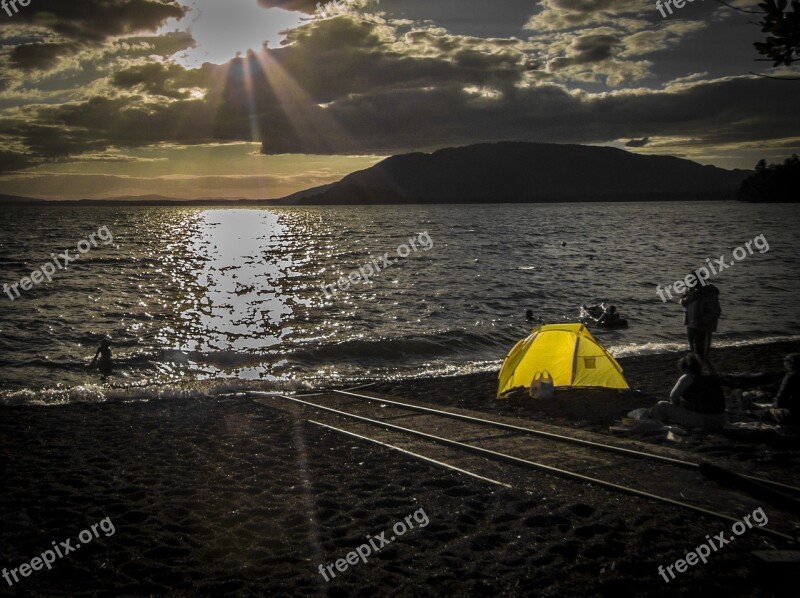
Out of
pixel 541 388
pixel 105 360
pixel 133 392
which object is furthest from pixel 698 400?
pixel 105 360

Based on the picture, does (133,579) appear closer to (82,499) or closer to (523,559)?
(82,499)

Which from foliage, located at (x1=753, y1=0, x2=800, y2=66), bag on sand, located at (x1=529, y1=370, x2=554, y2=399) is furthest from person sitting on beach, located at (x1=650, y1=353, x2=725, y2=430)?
foliage, located at (x1=753, y1=0, x2=800, y2=66)

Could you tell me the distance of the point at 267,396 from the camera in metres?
16.9

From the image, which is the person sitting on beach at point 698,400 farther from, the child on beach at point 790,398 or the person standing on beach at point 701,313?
the person standing on beach at point 701,313

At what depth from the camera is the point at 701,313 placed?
16406mm

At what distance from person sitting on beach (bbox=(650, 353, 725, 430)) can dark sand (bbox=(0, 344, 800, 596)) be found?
0.44 metres

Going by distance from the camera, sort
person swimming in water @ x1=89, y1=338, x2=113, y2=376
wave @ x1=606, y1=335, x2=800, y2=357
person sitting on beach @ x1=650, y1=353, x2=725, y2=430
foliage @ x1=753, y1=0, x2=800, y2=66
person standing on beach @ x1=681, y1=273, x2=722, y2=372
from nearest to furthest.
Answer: foliage @ x1=753, y1=0, x2=800, y2=66 → person sitting on beach @ x1=650, y1=353, x2=725, y2=430 → person standing on beach @ x1=681, y1=273, x2=722, y2=372 → person swimming in water @ x1=89, y1=338, x2=113, y2=376 → wave @ x1=606, y1=335, x2=800, y2=357

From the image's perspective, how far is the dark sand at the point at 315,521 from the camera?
6.97m

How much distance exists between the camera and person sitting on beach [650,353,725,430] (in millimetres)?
11961

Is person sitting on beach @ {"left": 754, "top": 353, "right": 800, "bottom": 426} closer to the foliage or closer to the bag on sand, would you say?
the bag on sand

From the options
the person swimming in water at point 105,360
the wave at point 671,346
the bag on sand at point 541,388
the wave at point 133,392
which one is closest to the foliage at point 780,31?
the bag on sand at point 541,388

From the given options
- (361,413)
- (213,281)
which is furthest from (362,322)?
(213,281)

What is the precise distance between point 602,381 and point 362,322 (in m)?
15.8

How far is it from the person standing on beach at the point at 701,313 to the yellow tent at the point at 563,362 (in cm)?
266
